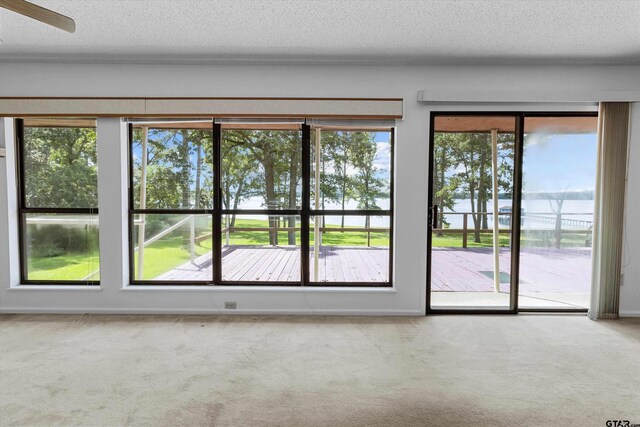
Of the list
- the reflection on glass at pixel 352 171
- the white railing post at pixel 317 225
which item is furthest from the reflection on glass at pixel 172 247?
the reflection on glass at pixel 352 171

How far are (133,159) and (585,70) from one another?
15.5 feet

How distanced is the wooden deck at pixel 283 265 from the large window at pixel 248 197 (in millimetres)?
15

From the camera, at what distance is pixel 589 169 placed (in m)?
4.03

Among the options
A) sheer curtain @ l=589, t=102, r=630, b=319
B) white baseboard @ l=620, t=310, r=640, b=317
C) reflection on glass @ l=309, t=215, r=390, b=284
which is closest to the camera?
sheer curtain @ l=589, t=102, r=630, b=319

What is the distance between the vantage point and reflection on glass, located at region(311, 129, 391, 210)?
3873 millimetres

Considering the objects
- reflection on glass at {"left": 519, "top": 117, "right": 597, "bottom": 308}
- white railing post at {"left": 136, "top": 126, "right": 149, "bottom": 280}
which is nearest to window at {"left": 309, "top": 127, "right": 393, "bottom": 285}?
reflection on glass at {"left": 519, "top": 117, "right": 597, "bottom": 308}

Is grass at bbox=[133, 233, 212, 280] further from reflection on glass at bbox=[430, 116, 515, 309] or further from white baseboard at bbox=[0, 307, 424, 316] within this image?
reflection on glass at bbox=[430, 116, 515, 309]

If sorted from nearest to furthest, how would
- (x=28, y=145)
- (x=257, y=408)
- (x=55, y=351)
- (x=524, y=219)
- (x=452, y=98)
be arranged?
(x=257, y=408)
(x=55, y=351)
(x=452, y=98)
(x=28, y=145)
(x=524, y=219)

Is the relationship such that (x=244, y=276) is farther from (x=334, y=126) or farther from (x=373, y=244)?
(x=334, y=126)

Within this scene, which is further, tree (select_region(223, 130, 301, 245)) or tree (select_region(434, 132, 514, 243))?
tree (select_region(434, 132, 514, 243))

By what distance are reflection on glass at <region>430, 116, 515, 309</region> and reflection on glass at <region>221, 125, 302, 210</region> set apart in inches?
66.0

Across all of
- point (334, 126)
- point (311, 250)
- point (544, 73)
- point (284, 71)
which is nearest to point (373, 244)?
point (311, 250)

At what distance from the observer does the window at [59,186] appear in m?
3.81

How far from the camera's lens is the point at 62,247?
154 inches
